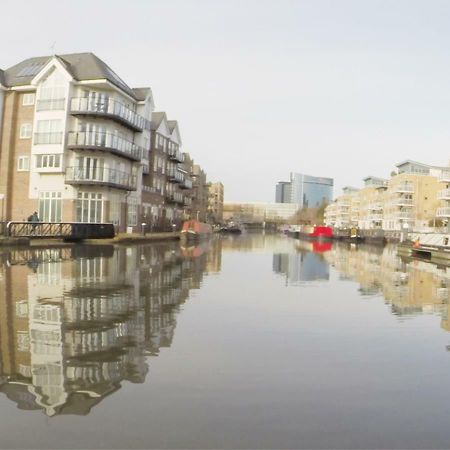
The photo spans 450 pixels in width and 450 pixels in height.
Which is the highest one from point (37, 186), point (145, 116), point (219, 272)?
point (145, 116)

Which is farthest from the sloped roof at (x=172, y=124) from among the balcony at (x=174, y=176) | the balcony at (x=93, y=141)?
the balcony at (x=93, y=141)

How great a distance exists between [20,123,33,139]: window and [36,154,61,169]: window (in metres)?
2.65

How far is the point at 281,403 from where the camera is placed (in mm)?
5754

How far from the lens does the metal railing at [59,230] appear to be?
3212 cm

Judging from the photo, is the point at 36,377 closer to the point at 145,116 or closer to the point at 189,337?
the point at 189,337

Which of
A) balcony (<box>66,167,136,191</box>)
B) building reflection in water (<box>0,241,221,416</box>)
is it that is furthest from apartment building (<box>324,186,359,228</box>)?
building reflection in water (<box>0,241,221,416</box>)

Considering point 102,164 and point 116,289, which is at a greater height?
point 102,164

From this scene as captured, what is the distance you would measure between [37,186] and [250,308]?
120 ft

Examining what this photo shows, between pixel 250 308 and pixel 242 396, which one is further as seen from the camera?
pixel 250 308

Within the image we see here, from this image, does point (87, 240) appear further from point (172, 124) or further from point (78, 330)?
point (172, 124)

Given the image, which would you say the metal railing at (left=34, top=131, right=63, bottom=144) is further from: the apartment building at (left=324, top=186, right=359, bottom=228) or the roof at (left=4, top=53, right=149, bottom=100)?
the apartment building at (left=324, top=186, right=359, bottom=228)

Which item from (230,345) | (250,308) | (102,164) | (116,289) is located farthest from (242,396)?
(102,164)

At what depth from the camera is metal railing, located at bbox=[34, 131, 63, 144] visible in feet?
141

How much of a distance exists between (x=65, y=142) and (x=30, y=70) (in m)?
9.57
